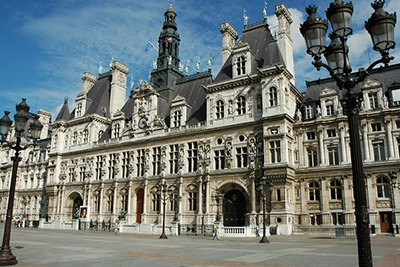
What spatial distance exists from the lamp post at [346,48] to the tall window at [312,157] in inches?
1222

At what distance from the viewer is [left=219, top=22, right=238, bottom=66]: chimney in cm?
4907

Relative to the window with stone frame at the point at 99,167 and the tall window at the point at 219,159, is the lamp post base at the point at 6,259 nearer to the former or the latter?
the tall window at the point at 219,159

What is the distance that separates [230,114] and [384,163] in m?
16.7

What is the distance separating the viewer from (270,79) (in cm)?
3934

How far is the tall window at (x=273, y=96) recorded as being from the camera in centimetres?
3869

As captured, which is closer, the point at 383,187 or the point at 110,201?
the point at 383,187

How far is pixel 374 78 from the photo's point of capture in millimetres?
38688

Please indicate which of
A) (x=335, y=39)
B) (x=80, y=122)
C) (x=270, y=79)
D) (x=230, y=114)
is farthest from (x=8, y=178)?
(x=335, y=39)

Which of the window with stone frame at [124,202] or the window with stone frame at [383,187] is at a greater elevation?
the window with stone frame at [383,187]

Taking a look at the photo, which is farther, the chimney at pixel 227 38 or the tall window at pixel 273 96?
the chimney at pixel 227 38

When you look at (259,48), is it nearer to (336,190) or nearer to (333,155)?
(333,155)

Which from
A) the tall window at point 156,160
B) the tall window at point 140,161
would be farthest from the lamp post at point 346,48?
the tall window at point 140,161

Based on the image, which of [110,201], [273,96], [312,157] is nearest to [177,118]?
[273,96]

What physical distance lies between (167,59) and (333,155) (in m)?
29.2
